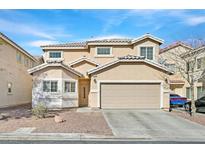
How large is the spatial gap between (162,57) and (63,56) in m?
12.9

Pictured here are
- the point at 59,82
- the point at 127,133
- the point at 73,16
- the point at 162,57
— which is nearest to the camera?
the point at 127,133

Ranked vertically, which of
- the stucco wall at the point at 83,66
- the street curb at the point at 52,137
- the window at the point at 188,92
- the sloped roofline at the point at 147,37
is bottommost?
the street curb at the point at 52,137

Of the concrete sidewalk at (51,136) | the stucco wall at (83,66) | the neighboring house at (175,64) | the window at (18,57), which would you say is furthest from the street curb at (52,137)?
the window at (18,57)

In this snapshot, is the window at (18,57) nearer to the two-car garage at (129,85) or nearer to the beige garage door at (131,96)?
the two-car garage at (129,85)

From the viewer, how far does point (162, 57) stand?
27500 mm

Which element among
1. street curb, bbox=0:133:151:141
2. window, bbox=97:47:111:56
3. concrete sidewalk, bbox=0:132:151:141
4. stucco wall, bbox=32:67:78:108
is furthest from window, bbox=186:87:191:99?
street curb, bbox=0:133:151:141

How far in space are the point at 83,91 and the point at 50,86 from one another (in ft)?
13.1

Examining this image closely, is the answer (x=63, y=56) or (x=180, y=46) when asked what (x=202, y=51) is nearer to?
(x=180, y=46)

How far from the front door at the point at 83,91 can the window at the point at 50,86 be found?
333 centimetres

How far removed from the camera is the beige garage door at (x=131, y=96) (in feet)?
59.4

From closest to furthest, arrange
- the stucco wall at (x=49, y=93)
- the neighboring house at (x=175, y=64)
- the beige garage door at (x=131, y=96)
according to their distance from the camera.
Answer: the stucco wall at (x=49, y=93) → the beige garage door at (x=131, y=96) → the neighboring house at (x=175, y=64)

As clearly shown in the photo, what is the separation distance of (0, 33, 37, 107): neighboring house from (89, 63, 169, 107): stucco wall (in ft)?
25.9

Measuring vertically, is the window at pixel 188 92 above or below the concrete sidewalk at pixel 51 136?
above
